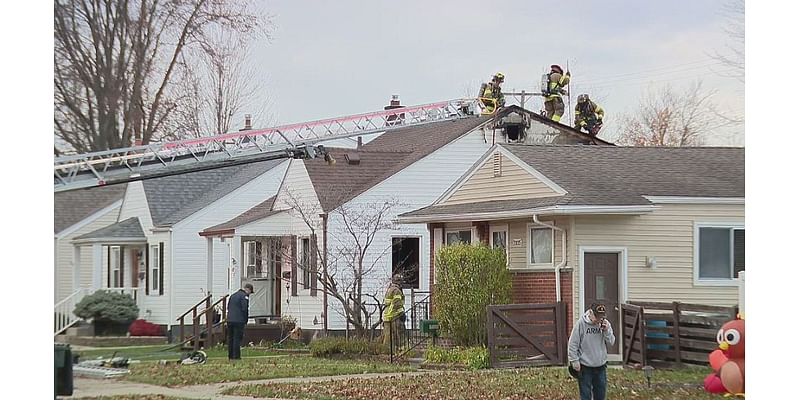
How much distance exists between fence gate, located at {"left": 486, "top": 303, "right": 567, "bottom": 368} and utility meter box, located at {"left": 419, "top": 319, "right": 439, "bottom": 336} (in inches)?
18.7

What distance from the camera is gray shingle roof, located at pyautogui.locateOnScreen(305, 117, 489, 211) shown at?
14344 mm

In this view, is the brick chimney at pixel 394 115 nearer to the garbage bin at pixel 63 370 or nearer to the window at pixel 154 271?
the window at pixel 154 271

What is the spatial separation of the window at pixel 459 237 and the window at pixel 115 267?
146 inches

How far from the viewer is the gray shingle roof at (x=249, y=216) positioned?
44.7ft

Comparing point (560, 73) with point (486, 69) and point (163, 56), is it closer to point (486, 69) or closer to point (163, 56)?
point (486, 69)

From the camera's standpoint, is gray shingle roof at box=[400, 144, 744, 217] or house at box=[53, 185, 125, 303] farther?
gray shingle roof at box=[400, 144, 744, 217]

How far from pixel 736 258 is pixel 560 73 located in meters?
2.10

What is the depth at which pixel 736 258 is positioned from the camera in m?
14.2

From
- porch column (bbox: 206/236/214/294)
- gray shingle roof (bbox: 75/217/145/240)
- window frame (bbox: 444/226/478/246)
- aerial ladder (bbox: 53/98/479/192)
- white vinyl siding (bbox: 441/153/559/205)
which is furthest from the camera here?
window frame (bbox: 444/226/478/246)

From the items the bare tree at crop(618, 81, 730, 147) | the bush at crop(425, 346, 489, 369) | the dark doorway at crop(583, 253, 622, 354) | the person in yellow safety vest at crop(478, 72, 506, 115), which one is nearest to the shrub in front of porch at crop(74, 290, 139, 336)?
the bush at crop(425, 346, 489, 369)

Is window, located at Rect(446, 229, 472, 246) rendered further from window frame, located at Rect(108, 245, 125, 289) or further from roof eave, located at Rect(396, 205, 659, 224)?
window frame, located at Rect(108, 245, 125, 289)
